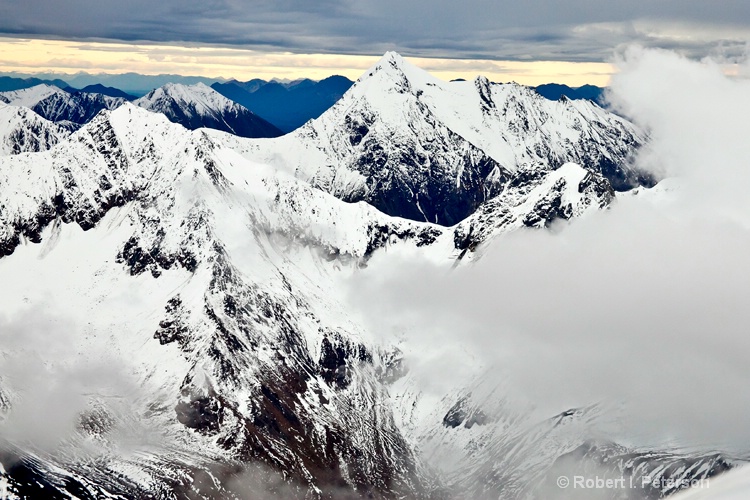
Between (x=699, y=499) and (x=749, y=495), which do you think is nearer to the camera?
(x=749, y=495)
